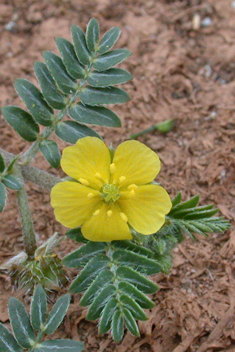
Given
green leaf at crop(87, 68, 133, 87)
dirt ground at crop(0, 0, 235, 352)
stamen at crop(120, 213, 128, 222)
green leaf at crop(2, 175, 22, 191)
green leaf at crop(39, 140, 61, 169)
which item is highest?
green leaf at crop(87, 68, 133, 87)

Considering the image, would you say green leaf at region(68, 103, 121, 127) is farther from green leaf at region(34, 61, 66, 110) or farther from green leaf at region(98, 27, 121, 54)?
green leaf at region(98, 27, 121, 54)

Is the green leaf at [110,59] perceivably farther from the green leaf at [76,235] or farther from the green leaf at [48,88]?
the green leaf at [76,235]

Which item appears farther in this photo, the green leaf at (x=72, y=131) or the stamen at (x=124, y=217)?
the green leaf at (x=72, y=131)

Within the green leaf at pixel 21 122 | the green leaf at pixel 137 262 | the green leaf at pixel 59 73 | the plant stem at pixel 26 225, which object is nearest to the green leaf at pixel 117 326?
the green leaf at pixel 137 262

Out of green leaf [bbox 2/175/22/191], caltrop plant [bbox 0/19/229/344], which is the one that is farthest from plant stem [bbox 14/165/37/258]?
green leaf [bbox 2/175/22/191]

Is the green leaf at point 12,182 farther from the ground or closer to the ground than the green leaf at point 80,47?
closer to the ground
